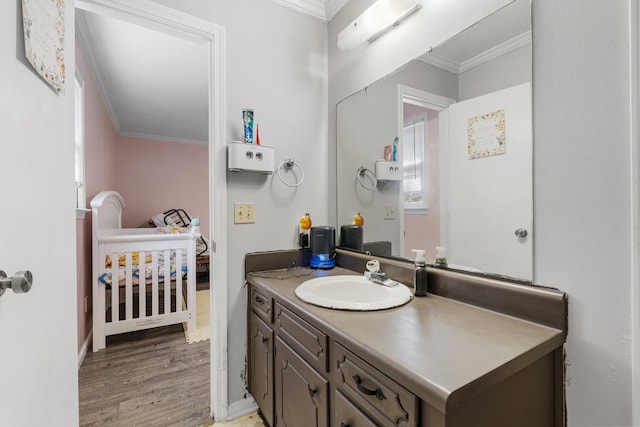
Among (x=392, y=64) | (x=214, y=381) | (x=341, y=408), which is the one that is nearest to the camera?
(x=341, y=408)

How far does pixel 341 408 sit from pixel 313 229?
96cm

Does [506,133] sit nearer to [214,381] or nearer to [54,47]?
[54,47]

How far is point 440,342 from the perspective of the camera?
74cm

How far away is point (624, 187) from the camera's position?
28.5 inches

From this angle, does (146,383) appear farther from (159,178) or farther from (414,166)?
(159,178)

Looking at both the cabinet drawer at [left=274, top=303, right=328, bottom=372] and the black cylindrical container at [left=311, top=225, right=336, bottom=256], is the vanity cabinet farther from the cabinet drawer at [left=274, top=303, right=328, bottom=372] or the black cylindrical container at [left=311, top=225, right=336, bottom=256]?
the black cylindrical container at [left=311, top=225, right=336, bottom=256]

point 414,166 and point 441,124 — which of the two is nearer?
point 441,124

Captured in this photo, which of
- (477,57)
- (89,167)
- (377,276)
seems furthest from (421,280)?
(89,167)

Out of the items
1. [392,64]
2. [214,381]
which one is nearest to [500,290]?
[392,64]

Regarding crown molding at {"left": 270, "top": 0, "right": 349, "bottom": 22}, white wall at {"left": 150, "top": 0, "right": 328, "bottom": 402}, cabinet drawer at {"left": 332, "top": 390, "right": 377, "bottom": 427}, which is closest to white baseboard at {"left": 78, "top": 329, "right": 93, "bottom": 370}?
white wall at {"left": 150, "top": 0, "right": 328, "bottom": 402}

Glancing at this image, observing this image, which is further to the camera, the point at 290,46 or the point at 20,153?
the point at 290,46

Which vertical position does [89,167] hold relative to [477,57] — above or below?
below

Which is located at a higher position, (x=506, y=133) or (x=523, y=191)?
(x=506, y=133)

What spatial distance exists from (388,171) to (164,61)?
2352 millimetres
